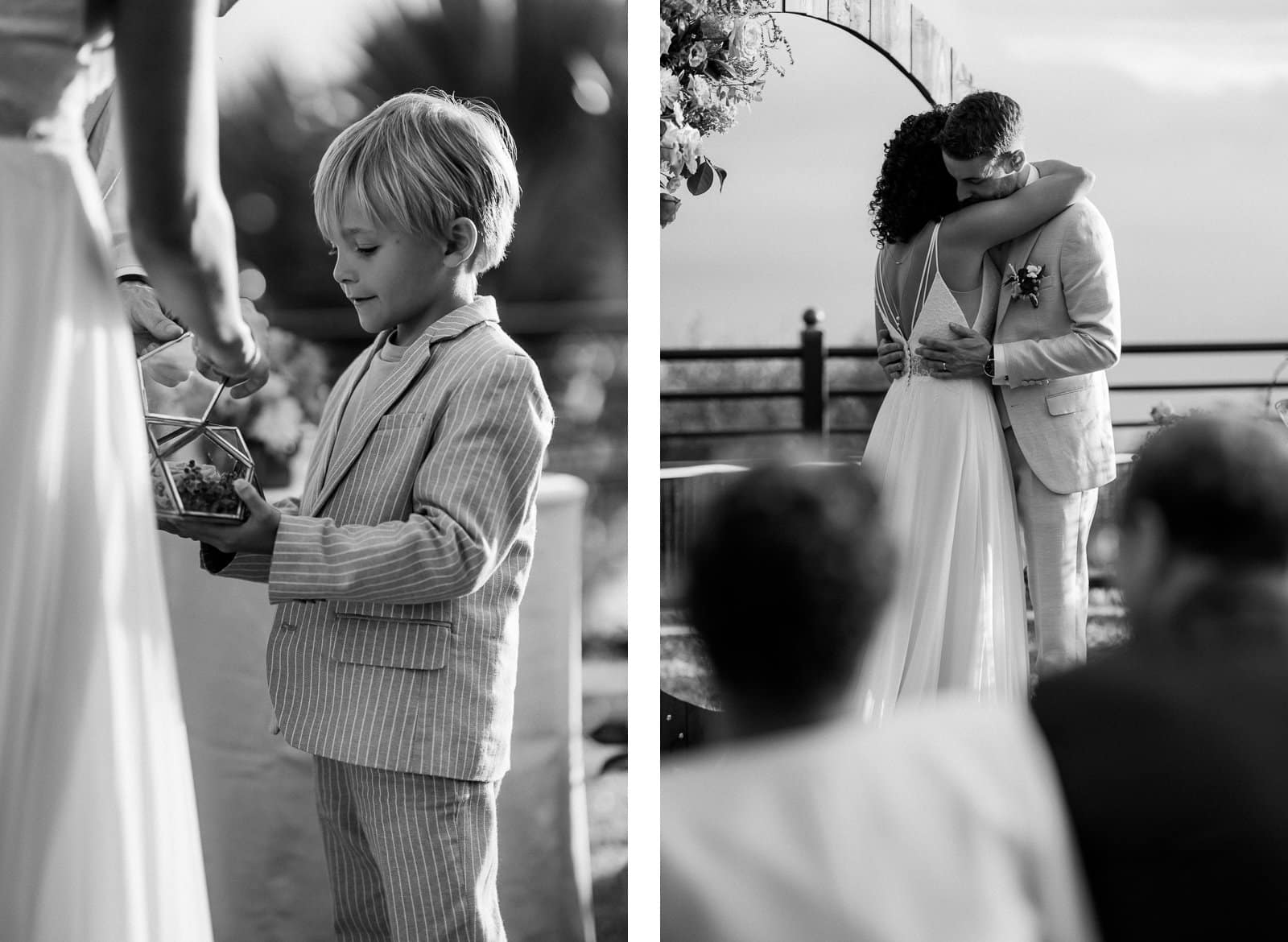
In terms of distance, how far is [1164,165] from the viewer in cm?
207

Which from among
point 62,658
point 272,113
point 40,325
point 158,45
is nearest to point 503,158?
point 272,113

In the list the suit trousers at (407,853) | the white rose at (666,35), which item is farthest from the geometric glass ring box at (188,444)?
the white rose at (666,35)

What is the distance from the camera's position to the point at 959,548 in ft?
6.81

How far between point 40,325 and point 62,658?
0.46 metres

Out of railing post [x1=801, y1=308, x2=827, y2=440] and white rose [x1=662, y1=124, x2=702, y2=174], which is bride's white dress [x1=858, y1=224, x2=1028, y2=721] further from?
white rose [x1=662, y1=124, x2=702, y2=174]

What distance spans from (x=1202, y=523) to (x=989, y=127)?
79cm

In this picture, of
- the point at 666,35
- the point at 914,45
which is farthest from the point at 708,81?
the point at 914,45

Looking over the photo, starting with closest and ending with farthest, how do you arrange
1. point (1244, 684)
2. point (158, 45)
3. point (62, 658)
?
point (1244, 684)
point (62, 658)
point (158, 45)

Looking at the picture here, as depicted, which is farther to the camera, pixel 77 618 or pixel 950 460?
pixel 950 460

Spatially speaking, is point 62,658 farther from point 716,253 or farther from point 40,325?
point 716,253

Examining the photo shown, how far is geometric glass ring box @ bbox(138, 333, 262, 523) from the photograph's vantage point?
175cm

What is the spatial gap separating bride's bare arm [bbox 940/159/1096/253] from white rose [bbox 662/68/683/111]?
1.71 ft

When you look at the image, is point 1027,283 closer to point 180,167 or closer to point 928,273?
point 928,273

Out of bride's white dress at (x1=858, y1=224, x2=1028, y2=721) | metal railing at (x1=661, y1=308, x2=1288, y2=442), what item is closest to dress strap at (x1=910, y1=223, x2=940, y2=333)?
bride's white dress at (x1=858, y1=224, x2=1028, y2=721)
